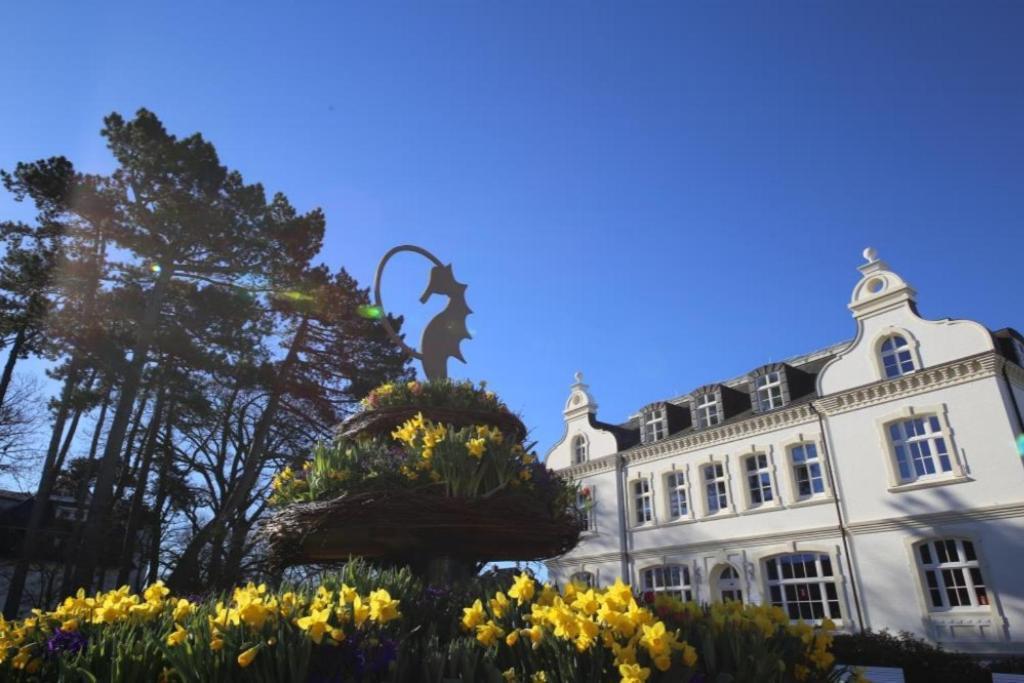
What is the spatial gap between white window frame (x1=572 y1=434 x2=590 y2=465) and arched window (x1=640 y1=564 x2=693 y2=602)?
18.7 ft

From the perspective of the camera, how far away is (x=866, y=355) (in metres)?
19.2

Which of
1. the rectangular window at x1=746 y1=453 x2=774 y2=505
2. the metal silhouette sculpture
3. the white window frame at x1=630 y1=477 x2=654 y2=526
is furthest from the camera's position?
the white window frame at x1=630 y1=477 x2=654 y2=526

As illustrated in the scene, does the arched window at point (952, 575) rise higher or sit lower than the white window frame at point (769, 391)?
lower

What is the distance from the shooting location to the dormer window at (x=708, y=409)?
23.6 metres

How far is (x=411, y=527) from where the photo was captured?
3076mm

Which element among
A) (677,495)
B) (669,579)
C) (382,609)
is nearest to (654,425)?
(677,495)

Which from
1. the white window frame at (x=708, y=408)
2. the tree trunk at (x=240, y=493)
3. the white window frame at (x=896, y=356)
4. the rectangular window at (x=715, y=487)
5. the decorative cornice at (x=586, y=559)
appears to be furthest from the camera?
the decorative cornice at (x=586, y=559)

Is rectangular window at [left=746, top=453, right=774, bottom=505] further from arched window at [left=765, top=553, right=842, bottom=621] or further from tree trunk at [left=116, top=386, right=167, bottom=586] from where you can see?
tree trunk at [left=116, top=386, right=167, bottom=586]

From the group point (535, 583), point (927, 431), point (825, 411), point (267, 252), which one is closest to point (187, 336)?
point (267, 252)

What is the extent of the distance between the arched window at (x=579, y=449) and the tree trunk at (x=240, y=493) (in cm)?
1385

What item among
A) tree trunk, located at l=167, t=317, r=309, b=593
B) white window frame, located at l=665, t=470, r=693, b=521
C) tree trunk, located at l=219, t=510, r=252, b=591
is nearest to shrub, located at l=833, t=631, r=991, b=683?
white window frame, located at l=665, t=470, r=693, b=521

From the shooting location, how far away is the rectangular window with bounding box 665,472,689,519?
910 inches

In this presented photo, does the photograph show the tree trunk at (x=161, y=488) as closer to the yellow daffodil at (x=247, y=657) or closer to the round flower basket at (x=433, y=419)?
the round flower basket at (x=433, y=419)

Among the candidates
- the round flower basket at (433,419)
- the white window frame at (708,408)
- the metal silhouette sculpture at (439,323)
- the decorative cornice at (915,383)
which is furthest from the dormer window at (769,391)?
the round flower basket at (433,419)
